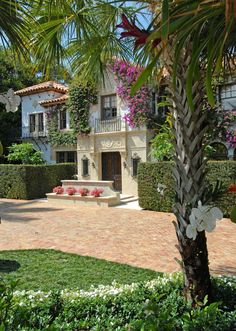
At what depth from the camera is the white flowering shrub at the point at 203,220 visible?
189 centimetres

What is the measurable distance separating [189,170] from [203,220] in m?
1.74

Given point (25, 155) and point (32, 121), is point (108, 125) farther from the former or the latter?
point (32, 121)

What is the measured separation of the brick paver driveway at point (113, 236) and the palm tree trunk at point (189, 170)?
133 inches

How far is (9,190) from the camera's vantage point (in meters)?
21.4

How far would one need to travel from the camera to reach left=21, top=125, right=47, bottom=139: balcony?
86.3ft

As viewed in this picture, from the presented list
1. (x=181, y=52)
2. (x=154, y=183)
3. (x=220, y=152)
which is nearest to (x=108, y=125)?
(x=220, y=152)

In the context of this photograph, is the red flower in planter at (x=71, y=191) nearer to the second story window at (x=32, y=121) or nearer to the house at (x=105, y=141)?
the house at (x=105, y=141)

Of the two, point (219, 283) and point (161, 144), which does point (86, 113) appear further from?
point (219, 283)

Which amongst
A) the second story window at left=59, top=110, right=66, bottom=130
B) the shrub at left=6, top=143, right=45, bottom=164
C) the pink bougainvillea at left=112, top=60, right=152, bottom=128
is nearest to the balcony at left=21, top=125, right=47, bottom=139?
the second story window at left=59, top=110, right=66, bottom=130

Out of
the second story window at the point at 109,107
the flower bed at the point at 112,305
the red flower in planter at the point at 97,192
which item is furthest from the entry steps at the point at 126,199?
the flower bed at the point at 112,305

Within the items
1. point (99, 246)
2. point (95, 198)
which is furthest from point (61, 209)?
point (99, 246)

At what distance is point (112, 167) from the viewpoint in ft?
71.7

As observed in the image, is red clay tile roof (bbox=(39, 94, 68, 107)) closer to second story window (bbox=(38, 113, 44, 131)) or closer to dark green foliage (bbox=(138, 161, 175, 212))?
second story window (bbox=(38, 113, 44, 131))

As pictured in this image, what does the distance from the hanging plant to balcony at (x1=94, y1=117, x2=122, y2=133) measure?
659 millimetres
